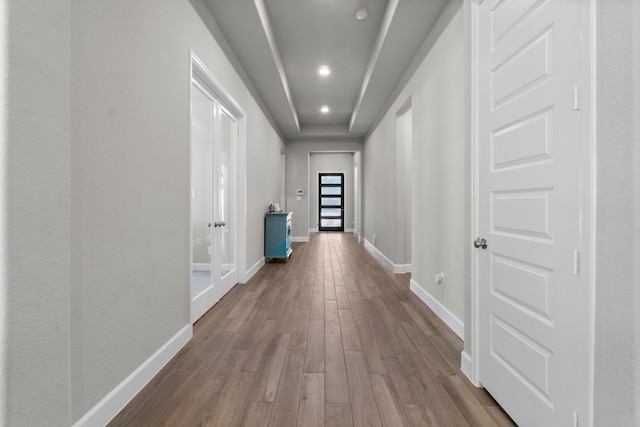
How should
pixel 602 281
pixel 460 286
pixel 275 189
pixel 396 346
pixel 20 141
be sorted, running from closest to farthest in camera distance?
pixel 20 141, pixel 602 281, pixel 396 346, pixel 460 286, pixel 275 189

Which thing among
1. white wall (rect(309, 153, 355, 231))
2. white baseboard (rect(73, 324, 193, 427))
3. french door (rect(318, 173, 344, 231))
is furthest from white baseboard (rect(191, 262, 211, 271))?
french door (rect(318, 173, 344, 231))

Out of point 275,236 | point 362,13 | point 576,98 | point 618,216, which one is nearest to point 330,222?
point 275,236

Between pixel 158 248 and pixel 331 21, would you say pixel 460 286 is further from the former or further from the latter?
pixel 331 21

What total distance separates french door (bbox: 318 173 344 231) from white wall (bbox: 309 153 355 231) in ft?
0.52

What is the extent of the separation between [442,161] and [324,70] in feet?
9.48

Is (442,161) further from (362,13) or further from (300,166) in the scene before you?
(300,166)

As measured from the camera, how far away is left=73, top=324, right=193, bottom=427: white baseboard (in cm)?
138

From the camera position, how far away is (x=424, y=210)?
10.7ft

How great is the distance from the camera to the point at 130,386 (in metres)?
1.63

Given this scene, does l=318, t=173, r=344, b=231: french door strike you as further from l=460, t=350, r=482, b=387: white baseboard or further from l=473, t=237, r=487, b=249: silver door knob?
l=473, t=237, r=487, b=249: silver door knob

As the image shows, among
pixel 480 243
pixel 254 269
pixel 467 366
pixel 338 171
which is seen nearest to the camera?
pixel 480 243

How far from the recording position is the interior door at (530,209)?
1.15 m

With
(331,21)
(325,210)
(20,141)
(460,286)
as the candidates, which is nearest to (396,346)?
(460,286)

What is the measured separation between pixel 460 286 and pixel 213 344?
2034 mm
